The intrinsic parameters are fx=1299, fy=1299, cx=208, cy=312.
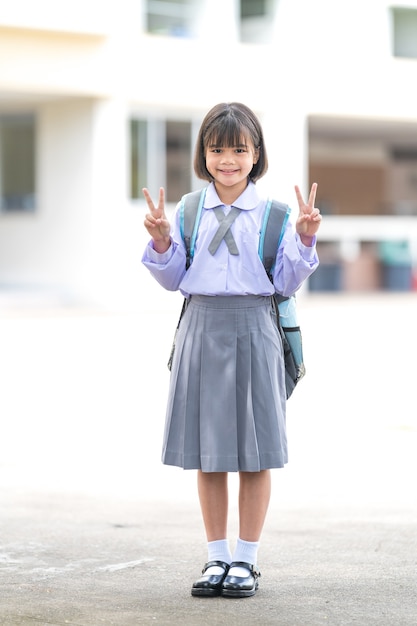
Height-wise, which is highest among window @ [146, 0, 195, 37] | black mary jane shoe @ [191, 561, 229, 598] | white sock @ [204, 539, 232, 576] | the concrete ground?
window @ [146, 0, 195, 37]

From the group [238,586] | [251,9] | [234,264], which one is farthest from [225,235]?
[251,9]

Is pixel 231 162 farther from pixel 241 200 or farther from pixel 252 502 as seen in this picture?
pixel 252 502

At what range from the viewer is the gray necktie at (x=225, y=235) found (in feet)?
15.8

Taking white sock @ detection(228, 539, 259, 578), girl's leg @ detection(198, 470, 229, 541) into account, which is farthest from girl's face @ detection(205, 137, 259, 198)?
white sock @ detection(228, 539, 259, 578)

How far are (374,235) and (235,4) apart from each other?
20.8ft

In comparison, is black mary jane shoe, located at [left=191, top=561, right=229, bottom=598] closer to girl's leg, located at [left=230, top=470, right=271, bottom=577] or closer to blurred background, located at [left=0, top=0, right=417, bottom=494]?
girl's leg, located at [left=230, top=470, right=271, bottom=577]

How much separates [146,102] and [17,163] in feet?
10.9

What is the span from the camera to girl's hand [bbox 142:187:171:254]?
4723 millimetres

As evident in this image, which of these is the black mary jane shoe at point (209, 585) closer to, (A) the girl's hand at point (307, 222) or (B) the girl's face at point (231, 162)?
(A) the girl's hand at point (307, 222)

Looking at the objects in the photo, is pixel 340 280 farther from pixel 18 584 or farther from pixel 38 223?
pixel 18 584

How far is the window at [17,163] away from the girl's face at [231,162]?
66.6 feet

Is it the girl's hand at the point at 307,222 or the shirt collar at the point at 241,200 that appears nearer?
the girl's hand at the point at 307,222

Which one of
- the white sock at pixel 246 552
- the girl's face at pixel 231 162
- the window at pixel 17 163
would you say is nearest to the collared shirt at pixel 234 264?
the girl's face at pixel 231 162

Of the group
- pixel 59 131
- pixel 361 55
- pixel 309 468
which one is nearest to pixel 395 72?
pixel 361 55
